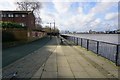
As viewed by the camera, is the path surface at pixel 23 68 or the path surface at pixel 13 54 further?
the path surface at pixel 13 54

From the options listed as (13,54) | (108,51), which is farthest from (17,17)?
(108,51)

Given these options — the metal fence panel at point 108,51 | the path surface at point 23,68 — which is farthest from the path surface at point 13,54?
the metal fence panel at point 108,51

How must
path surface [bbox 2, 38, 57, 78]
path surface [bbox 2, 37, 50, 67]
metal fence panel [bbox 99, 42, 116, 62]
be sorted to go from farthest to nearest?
metal fence panel [bbox 99, 42, 116, 62]
path surface [bbox 2, 37, 50, 67]
path surface [bbox 2, 38, 57, 78]

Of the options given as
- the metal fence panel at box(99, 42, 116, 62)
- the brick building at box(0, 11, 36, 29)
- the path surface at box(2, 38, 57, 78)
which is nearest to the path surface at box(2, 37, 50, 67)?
the path surface at box(2, 38, 57, 78)

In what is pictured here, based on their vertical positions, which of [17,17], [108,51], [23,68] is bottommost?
[23,68]

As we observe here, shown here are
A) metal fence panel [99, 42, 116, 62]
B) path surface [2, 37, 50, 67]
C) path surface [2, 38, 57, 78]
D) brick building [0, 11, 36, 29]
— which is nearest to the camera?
path surface [2, 38, 57, 78]

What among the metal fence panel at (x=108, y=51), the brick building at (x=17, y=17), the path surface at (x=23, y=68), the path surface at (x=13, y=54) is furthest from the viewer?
the brick building at (x=17, y=17)

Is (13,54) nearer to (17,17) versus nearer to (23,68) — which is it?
(23,68)

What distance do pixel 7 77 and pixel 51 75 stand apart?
5.34ft

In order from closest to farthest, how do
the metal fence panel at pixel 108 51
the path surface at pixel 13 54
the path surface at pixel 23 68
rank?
the path surface at pixel 23 68 < the path surface at pixel 13 54 < the metal fence panel at pixel 108 51

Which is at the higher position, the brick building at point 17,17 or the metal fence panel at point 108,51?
the brick building at point 17,17

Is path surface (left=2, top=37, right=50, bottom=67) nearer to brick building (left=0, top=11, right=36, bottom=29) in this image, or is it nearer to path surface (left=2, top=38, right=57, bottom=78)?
path surface (left=2, top=38, right=57, bottom=78)

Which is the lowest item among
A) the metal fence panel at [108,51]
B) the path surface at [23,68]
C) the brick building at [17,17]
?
the path surface at [23,68]

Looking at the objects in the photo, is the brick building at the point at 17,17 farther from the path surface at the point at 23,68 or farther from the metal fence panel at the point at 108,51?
the path surface at the point at 23,68
